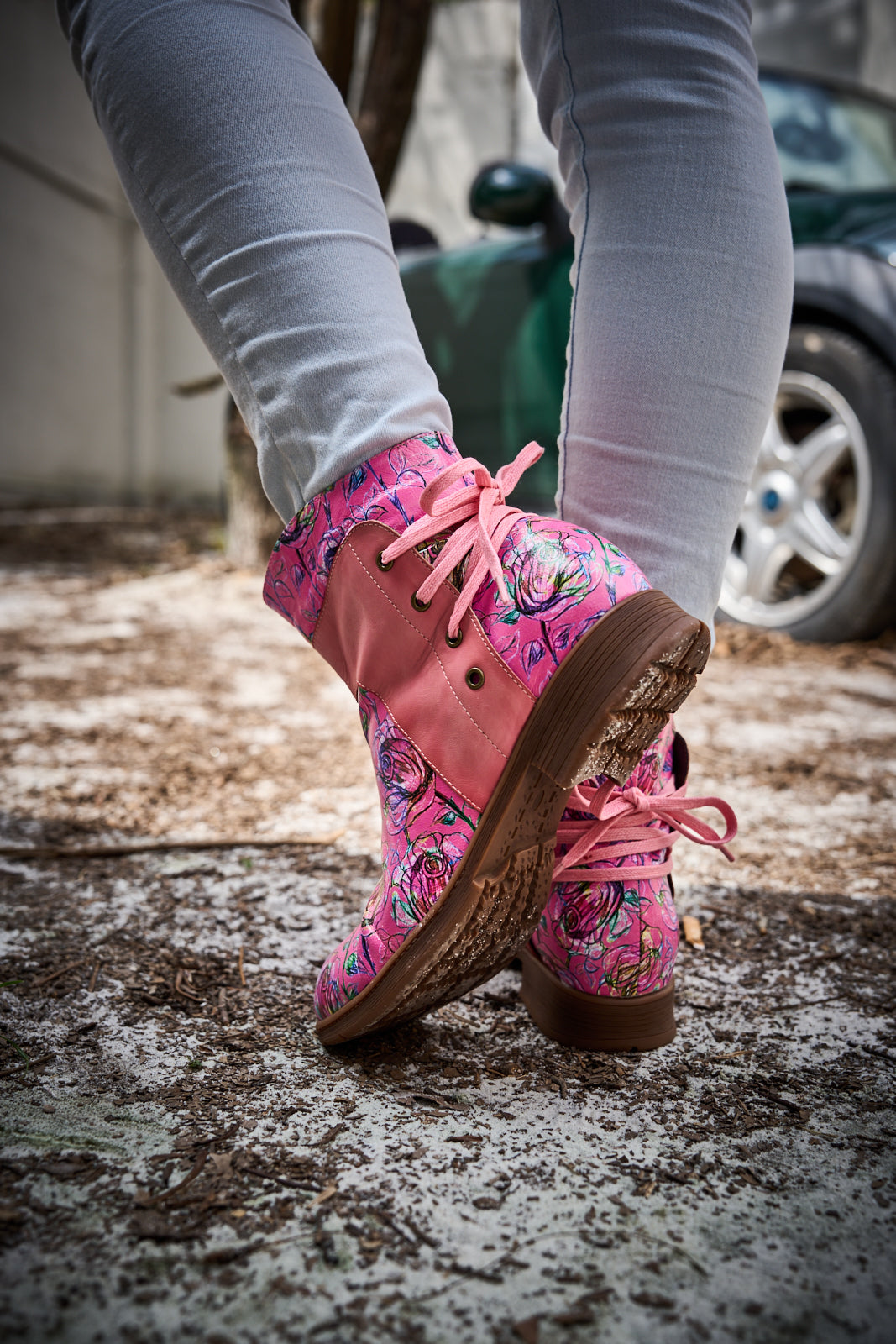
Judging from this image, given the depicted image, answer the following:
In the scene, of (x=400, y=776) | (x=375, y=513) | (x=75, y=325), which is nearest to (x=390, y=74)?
(x=375, y=513)

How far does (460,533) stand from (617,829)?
0.29m

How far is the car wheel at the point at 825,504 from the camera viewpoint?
2.59 meters

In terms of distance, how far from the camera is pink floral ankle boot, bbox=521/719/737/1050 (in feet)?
2.78

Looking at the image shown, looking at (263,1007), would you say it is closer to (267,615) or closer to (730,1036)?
(730,1036)

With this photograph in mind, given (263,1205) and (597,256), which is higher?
(597,256)

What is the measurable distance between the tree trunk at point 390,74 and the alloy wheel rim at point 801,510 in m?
2.07

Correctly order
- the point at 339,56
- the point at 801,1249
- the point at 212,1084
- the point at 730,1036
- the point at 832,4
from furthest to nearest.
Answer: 1. the point at 832,4
2. the point at 339,56
3. the point at 730,1036
4. the point at 212,1084
5. the point at 801,1249

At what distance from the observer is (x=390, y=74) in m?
3.95

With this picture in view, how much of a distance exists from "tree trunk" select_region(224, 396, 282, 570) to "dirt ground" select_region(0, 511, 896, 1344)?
93.7 inches

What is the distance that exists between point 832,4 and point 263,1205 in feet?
31.9

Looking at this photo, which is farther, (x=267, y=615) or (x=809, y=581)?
(x=267, y=615)

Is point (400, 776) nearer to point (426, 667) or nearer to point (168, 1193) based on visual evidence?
point (426, 667)

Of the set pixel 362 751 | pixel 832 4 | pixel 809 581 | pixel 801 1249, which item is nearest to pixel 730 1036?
pixel 801 1249

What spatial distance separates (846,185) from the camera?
10.6ft
